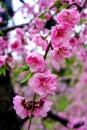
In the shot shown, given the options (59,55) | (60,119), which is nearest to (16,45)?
(59,55)

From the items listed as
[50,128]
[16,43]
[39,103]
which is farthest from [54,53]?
[50,128]

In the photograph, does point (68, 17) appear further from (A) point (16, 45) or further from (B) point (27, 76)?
(A) point (16, 45)

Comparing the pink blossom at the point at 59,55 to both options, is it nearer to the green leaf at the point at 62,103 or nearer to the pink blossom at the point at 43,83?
the pink blossom at the point at 43,83

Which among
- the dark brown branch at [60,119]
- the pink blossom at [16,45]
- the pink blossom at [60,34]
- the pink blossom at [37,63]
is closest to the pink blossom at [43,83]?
the pink blossom at [37,63]

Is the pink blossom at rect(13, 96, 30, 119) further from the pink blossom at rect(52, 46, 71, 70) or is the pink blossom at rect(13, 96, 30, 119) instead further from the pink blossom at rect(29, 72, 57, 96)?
the pink blossom at rect(52, 46, 71, 70)

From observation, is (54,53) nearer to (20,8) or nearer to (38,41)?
(38,41)

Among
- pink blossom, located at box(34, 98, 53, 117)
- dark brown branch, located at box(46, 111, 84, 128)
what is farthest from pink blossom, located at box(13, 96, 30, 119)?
dark brown branch, located at box(46, 111, 84, 128)
